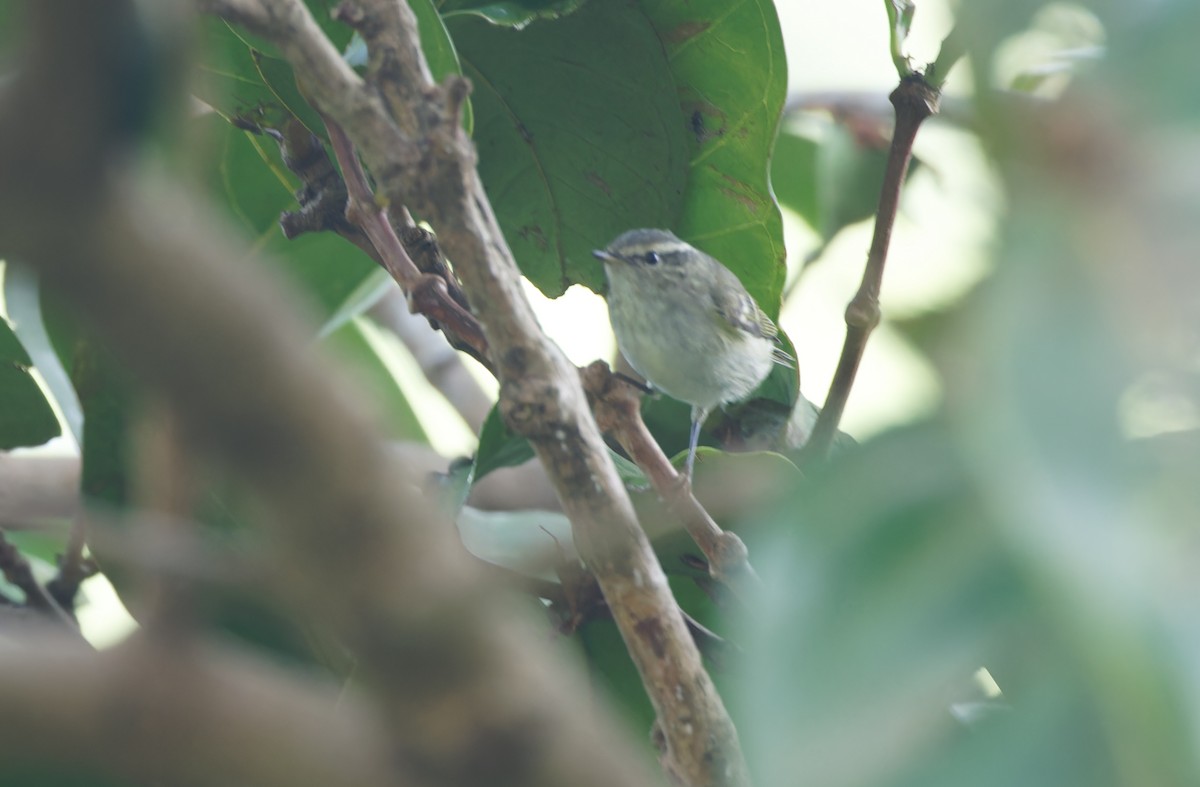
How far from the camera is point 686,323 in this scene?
5.99ft

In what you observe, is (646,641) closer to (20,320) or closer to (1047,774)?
(1047,774)

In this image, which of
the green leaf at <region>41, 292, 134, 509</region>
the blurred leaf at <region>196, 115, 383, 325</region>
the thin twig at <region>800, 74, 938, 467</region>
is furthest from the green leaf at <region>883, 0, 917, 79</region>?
the green leaf at <region>41, 292, 134, 509</region>

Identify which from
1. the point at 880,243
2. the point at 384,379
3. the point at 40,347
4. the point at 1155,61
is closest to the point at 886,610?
the point at 1155,61

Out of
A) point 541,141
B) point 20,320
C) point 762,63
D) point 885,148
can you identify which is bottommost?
point 20,320

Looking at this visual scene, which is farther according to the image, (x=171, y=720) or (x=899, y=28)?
(x=899, y=28)

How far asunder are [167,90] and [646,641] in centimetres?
44

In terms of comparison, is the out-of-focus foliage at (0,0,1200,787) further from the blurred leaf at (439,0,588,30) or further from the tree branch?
the blurred leaf at (439,0,588,30)

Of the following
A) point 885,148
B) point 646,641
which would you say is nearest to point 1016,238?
point 646,641

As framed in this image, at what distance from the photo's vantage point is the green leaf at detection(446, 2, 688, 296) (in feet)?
3.75

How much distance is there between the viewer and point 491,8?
108 cm

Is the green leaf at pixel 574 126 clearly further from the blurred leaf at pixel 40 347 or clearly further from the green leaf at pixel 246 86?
the blurred leaf at pixel 40 347

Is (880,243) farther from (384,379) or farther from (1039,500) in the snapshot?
(384,379)

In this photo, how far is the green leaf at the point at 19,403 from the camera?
124 centimetres

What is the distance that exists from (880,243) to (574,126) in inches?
14.9
